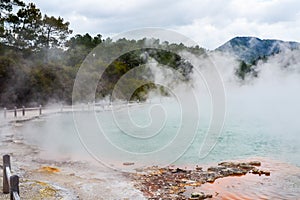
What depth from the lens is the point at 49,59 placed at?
32.4 m

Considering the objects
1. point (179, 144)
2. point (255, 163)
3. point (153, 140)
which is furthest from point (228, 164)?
point (153, 140)

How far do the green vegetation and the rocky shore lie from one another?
16.1 metres

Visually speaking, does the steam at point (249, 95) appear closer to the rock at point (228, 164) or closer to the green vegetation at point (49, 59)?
the green vegetation at point (49, 59)

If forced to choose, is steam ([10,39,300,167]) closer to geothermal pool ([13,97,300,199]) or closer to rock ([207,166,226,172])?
geothermal pool ([13,97,300,199])

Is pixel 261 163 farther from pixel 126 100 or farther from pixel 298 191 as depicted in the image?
pixel 126 100

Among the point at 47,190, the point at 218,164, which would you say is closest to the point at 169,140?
the point at 218,164

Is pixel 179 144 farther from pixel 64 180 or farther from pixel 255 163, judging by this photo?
pixel 64 180

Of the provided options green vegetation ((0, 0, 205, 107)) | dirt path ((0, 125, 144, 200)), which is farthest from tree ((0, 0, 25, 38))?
dirt path ((0, 125, 144, 200))

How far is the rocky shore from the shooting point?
7555 millimetres

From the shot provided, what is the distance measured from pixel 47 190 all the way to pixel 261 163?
7.09 metres

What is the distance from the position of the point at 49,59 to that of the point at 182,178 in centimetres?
2618

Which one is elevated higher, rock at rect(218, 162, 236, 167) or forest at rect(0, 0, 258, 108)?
forest at rect(0, 0, 258, 108)

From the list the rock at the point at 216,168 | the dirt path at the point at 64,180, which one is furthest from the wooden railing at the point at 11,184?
the rock at the point at 216,168

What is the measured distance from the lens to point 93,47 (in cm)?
4147
